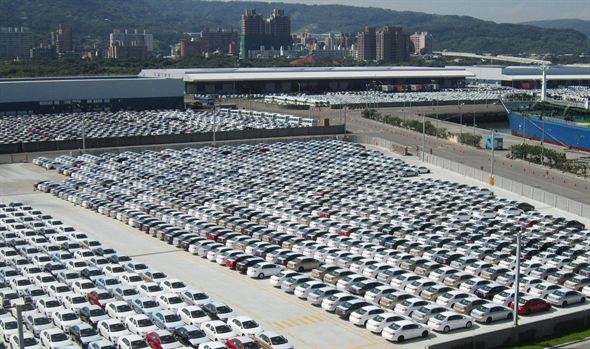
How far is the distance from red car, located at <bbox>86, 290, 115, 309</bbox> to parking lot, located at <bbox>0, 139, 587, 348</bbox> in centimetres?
378

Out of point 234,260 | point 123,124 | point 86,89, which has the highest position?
point 86,89

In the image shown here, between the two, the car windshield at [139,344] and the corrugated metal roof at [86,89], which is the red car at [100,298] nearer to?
the car windshield at [139,344]

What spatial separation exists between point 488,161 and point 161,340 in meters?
46.1

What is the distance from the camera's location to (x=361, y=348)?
2364cm

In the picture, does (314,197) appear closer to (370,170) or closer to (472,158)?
(370,170)

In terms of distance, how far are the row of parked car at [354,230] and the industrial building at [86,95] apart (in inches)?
1393

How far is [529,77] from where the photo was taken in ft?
534

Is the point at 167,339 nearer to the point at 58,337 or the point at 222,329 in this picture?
the point at 222,329

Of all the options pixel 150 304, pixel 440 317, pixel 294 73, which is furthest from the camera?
pixel 294 73

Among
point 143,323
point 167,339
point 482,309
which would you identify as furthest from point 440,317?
point 143,323

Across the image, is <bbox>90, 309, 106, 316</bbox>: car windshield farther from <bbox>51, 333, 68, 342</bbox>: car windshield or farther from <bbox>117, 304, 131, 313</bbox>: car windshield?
<bbox>51, 333, 68, 342</bbox>: car windshield

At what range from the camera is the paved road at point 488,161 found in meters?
53.1

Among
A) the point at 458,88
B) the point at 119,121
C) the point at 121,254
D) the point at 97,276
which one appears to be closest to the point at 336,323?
the point at 97,276

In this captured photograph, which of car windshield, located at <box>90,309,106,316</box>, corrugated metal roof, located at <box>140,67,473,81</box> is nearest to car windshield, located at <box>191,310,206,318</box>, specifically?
car windshield, located at <box>90,309,106,316</box>
